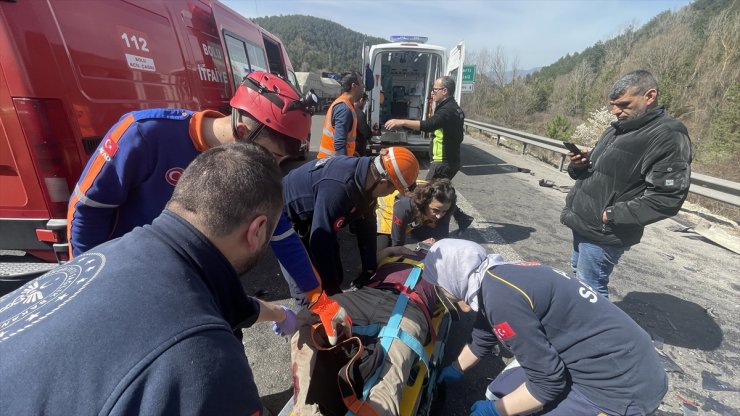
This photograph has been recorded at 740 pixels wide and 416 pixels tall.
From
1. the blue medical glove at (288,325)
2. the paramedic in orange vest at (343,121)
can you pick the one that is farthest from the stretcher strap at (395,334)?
the paramedic in orange vest at (343,121)

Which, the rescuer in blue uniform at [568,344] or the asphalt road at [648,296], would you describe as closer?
the rescuer in blue uniform at [568,344]

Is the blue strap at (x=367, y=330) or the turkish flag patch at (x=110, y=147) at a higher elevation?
the turkish flag patch at (x=110, y=147)

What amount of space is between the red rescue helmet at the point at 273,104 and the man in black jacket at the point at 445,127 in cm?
244

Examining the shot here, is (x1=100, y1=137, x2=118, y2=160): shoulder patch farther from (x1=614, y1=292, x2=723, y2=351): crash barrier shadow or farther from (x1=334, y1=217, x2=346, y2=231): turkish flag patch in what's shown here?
(x1=614, y1=292, x2=723, y2=351): crash barrier shadow

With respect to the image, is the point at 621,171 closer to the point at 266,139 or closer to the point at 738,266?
the point at 266,139

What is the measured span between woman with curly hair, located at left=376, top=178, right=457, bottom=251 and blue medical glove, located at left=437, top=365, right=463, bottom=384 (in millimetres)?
1320

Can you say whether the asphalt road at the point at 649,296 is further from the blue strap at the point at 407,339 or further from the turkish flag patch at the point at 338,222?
→ the turkish flag patch at the point at 338,222

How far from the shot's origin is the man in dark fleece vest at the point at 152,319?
0.56m

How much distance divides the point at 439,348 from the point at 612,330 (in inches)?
37.4

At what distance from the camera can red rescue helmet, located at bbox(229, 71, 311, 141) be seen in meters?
1.61

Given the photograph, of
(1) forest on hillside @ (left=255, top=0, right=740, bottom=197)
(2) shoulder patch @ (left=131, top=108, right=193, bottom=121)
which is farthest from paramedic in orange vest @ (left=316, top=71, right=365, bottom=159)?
(1) forest on hillside @ (left=255, top=0, right=740, bottom=197)

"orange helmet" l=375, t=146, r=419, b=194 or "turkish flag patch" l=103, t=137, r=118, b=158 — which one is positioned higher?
"turkish flag patch" l=103, t=137, r=118, b=158

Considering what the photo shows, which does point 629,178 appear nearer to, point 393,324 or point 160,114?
point 393,324

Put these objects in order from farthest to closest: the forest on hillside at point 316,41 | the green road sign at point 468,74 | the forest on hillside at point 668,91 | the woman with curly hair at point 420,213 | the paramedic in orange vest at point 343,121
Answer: the forest on hillside at point 316,41 → the forest on hillside at point 668,91 → the green road sign at point 468,74 → the paramedic in orange vest at point 343,121 → the woman with curly hair at point 420,213
